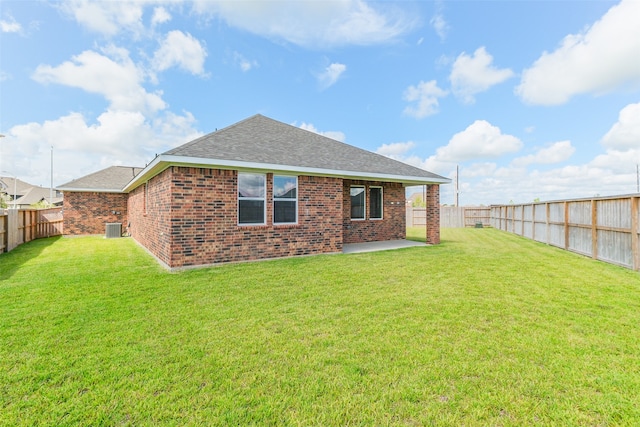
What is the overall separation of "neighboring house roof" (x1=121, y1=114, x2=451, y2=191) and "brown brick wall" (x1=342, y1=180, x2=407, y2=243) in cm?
98

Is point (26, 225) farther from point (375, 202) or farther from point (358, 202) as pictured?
point (375, 202)

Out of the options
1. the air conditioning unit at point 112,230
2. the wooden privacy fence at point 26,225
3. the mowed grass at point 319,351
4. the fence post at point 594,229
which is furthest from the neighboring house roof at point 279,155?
the air conditioning unit at point 112,230

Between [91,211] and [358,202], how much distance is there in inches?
611

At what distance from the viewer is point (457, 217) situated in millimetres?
25672

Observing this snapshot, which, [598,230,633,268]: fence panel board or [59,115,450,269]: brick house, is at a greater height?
[59,115,450,269]: brick house

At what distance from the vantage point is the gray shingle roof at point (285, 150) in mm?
7879

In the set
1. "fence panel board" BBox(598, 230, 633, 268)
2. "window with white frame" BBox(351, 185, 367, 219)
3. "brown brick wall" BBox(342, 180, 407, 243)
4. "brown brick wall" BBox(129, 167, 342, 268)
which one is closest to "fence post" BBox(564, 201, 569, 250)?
"fence panel board" BBox(598, 230, 633, 268)

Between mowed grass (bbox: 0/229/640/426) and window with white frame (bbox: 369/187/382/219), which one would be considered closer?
mowed grass (bbox: 0/229/640/426)

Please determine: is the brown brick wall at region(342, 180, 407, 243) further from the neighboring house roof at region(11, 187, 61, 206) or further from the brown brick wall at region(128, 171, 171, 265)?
the neighboring house roof at region(11, 187, 61, 206)

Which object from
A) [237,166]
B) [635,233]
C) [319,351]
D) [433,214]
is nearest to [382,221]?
[433,214]

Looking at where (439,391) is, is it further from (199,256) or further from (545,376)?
(199,256)

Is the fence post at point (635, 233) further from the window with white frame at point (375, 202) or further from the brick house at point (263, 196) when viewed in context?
the window with white frame at point (375, 202)

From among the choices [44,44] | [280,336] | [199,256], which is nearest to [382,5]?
[199,256]

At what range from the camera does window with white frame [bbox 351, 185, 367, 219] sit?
12.5 meters
